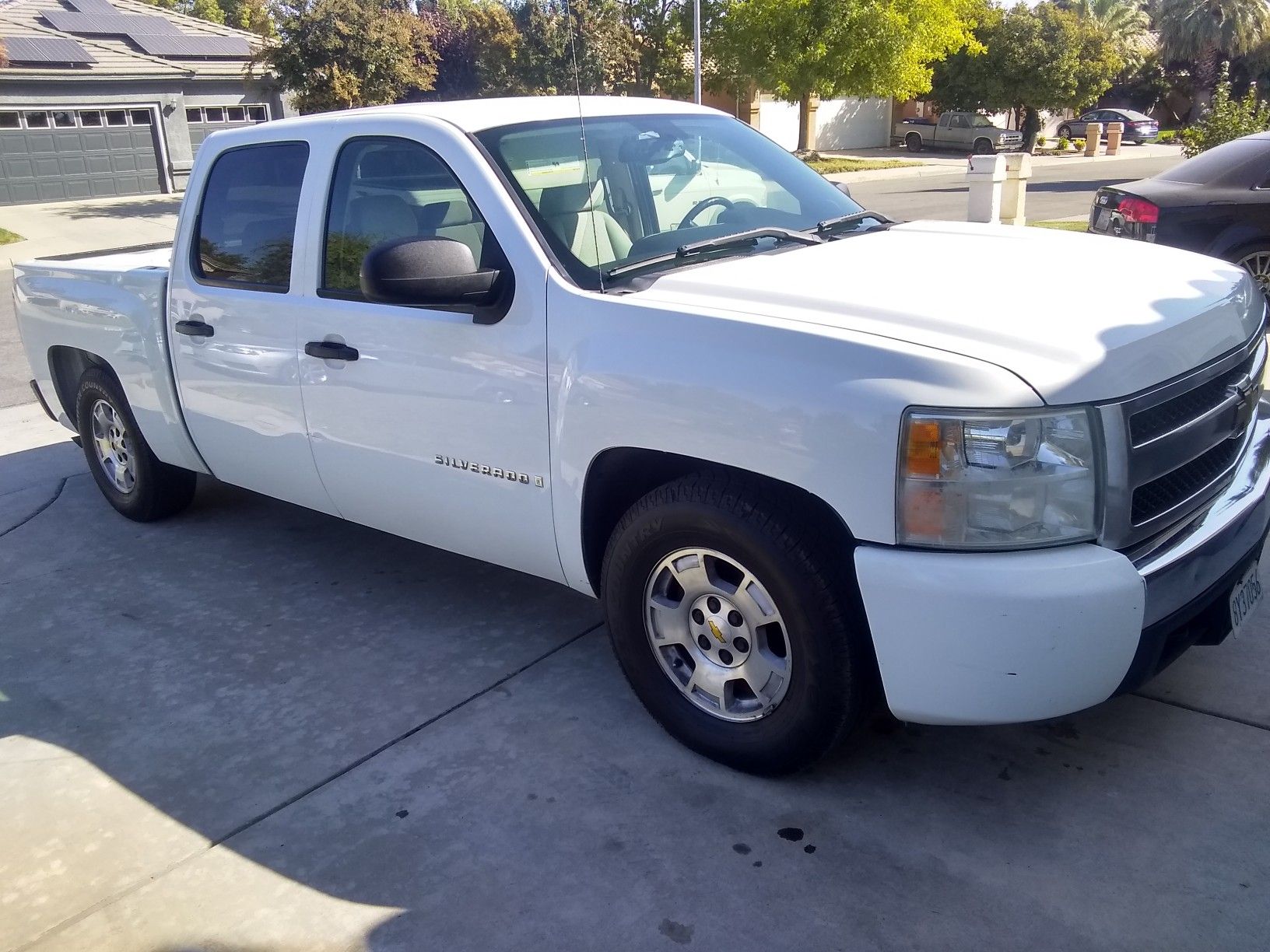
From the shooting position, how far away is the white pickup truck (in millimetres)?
2686

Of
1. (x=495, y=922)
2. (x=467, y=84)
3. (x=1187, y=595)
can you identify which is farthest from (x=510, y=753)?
(x=467, y=84)

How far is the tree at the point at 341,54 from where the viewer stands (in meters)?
24.1

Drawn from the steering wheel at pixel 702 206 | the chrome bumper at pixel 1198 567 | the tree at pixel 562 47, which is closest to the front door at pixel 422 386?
the steering wheel at pixel 702 206

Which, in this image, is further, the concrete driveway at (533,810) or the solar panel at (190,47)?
the solar panel at (190,47)

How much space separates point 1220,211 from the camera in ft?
27.5

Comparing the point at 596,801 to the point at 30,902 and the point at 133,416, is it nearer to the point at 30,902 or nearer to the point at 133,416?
the point at 30,902

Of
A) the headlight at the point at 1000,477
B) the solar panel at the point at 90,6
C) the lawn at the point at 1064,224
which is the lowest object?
the lawn at the point at 1064,224

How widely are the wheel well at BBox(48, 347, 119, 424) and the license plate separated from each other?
5.33 meters

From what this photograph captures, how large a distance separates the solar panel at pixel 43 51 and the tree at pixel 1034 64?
2926 centimetres

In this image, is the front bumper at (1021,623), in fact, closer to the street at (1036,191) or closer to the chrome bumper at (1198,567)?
the chrome bumper at (1198,567)

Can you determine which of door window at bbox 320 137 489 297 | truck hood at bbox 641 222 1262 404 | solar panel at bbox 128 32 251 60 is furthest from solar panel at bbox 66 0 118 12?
truck hood at bbox 641 222 1262 404

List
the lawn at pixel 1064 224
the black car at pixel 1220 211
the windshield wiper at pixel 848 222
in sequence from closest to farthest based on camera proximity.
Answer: the windshield wiper at pixel 848 222 → the black car at pixel 1220 211 → the lawn at pixel 1064 224

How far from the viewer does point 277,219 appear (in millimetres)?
4398

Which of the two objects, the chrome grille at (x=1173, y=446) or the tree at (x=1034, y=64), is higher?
the tree at (x=1034, y=64)
